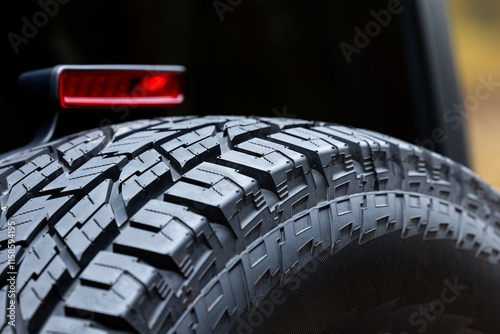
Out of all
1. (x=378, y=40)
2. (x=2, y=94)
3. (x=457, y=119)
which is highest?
(x=2, y=94)

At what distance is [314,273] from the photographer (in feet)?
2.65

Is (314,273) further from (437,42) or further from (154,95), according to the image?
(437,42)

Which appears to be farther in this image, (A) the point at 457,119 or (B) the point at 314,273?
(A) the point at 457,119

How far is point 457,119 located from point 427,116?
0.35 ft

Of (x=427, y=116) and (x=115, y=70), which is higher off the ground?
(x=115, y=70)

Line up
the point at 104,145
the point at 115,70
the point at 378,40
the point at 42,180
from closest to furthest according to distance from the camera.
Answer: the point at 42,180 < the point at 104,145 < the point at 115,70 < the point at 378,40

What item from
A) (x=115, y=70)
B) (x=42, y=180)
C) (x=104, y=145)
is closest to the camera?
(x=42, y=180)

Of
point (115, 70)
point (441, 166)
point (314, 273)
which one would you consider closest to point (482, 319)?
point (441, 166)

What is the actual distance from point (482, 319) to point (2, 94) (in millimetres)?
1053

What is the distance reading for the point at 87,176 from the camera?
763 millimetres
